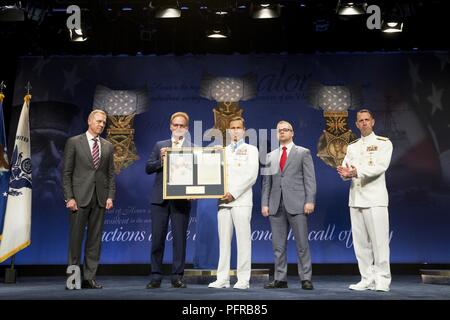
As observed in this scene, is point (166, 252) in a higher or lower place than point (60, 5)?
lower

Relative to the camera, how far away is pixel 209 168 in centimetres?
612

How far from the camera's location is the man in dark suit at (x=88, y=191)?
19.3 feet

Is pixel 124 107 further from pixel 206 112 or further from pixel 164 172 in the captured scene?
pixel 164 172

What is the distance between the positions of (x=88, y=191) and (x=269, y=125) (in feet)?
11.8

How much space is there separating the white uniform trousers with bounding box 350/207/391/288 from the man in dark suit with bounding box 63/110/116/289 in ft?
8.54

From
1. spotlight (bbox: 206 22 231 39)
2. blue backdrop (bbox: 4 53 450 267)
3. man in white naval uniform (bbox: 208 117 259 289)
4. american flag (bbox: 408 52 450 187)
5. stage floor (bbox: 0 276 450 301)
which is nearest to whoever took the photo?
stage floor (bbox: 0 276 450 301)

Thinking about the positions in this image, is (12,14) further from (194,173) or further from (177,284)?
(177,284)

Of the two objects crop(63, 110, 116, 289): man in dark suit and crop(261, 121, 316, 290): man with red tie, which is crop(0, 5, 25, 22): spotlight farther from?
crop(261, 121, 316, 290): man with red tie

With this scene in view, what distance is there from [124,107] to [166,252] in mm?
2327

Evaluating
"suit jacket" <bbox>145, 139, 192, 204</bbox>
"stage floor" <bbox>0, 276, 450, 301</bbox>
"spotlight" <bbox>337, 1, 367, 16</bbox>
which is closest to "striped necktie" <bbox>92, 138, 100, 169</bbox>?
"suit jacket" <bbox>145, 139, 192, 204</bbox>

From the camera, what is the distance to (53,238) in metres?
8.64

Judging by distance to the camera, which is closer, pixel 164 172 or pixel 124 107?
pixel 164 172

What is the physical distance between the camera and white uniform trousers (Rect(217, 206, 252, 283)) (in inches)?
234
